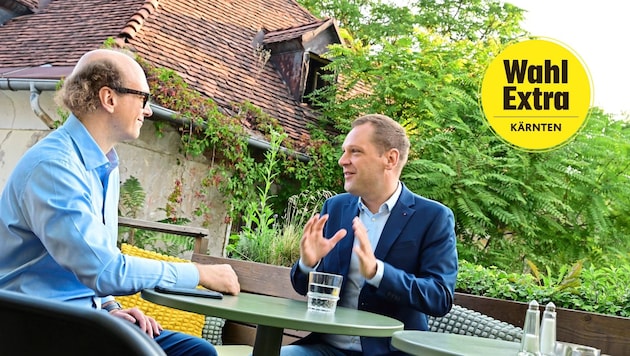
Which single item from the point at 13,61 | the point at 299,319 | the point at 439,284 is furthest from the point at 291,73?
the point at 299,319

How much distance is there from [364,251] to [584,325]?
107 centimetres

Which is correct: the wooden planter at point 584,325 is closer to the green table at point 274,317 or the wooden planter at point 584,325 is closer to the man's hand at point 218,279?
the green table at point 274,317

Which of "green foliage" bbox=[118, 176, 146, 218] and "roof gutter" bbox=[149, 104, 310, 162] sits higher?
"roof gutter" bbox=[149, 104, 310, 162]

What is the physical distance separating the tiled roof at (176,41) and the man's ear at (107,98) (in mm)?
7284

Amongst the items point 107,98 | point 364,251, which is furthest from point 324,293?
point 107,98

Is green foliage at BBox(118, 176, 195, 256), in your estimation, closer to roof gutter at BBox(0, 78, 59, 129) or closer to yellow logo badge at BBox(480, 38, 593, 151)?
roof gutter at BBox(0, 78, 59, 129)

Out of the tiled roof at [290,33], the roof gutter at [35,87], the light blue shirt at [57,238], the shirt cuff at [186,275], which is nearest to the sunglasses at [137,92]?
the light blue shirt at [57,238]

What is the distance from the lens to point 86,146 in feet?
8.09

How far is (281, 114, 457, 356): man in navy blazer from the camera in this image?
2812mm

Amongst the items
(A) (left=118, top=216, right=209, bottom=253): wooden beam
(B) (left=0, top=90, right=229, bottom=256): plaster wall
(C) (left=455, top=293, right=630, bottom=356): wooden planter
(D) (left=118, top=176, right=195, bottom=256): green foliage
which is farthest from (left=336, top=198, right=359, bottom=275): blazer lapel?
(B) (left=0, top=90, right=229, bottom=256): plaster wall

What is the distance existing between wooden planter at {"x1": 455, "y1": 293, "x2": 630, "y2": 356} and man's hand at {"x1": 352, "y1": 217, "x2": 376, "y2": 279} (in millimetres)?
942

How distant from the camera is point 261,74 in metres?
11.7

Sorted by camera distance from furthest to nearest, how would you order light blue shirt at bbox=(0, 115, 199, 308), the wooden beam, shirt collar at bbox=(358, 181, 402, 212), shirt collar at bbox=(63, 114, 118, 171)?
the wooden beam < shirt collar at bbox=(358, 181, 402, 212) < shirt collar at bbox=(63, 114, 118, 171) < light blue shirt at bbox=(0, 115, 199, 308)

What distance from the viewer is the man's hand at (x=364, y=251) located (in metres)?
2.66
